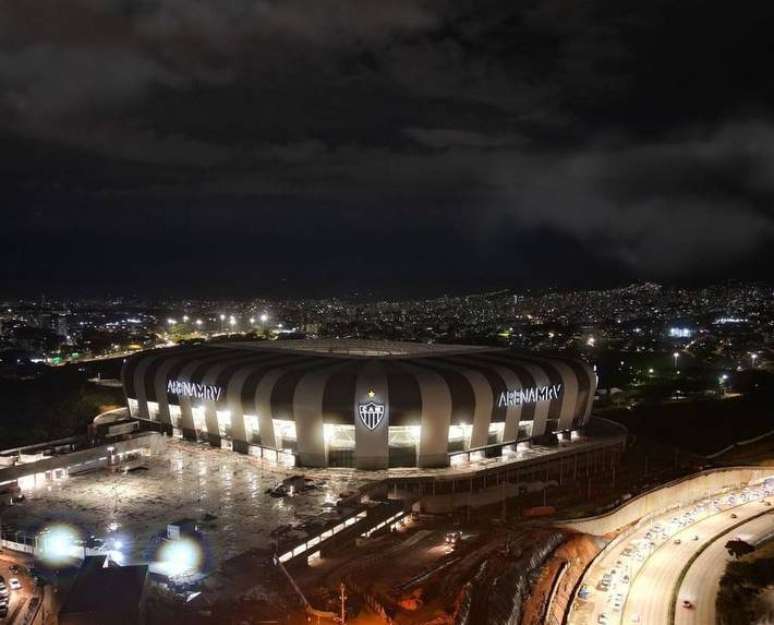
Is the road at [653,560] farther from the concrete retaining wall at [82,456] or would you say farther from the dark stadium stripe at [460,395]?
the concrete retaining wall at [82,456]

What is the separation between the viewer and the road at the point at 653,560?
94.9ft

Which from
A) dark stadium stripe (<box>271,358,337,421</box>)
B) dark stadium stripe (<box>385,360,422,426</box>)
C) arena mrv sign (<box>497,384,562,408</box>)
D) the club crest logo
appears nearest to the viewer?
the club crest logo

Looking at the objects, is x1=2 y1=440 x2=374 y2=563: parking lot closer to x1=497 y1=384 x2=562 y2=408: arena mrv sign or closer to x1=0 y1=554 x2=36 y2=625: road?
x1=0 y1=554 x2=36 y2=625: road

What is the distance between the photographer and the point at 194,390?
1982 inches

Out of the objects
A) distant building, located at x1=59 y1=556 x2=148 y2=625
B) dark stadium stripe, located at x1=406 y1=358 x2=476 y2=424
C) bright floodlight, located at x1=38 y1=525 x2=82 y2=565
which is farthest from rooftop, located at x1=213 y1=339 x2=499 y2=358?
distant building, located at x1=59 y1=556 x2=148 y2=625

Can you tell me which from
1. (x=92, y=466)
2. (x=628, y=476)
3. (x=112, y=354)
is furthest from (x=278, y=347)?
(x=112, y=354)

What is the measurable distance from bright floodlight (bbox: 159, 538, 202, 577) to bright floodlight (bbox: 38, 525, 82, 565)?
370 centimetres

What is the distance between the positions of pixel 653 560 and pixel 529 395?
1503 cm

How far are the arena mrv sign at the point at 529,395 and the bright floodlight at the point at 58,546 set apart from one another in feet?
85.5

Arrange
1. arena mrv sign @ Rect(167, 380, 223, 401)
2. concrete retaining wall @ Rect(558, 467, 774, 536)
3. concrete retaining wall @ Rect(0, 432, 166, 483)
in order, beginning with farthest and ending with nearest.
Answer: arena mrv sign @ Rect(167, 380, 223, 401)
concrete retaining wall @ Rect(0, 432, 166, 483)
concrete retaining wall @ Rect(558, 467, 774, 536)

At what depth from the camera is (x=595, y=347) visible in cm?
13088

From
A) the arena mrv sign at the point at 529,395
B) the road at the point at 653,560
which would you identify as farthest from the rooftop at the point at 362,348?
the road at the point at 653,560

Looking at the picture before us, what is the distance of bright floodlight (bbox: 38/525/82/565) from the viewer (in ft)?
93.7

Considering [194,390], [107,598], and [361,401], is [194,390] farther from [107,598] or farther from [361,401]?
[107,598]
